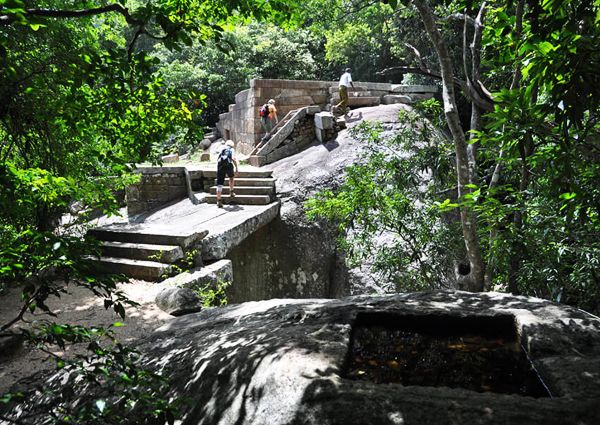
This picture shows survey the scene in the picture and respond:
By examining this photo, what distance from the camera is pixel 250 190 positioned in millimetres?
10867

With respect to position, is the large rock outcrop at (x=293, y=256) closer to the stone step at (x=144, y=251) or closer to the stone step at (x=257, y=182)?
the stone step at (x=257, y=182)

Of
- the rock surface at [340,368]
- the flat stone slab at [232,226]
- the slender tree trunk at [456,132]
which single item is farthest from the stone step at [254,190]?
the rock surface at [340,368]

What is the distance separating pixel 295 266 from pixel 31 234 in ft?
26.6

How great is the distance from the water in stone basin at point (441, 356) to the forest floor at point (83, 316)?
2.62 meters

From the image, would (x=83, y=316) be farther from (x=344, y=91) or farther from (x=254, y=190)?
(x=344, y=91)

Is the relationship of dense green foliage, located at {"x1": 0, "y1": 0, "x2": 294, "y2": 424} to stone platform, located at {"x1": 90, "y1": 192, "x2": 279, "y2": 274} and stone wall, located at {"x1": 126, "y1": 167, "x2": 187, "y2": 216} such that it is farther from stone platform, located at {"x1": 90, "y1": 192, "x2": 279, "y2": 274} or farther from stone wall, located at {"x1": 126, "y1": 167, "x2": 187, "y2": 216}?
stone wall, located at {"x1": 126, "y1": 167, "x2": 187, "y2": 216}

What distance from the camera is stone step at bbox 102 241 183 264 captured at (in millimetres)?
6883

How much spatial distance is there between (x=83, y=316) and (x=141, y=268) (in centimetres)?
143

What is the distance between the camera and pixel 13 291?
5977 millimetres

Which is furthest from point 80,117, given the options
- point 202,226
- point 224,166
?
point 224,166

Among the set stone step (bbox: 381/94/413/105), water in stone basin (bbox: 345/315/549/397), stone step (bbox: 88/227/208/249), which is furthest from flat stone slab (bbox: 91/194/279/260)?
stone step (bbox: 381/94/413/105)

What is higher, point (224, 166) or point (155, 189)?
point (224, 166)

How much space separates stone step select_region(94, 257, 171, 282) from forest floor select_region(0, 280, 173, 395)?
169 millimetres

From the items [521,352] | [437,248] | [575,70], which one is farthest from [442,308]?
[437,248]
